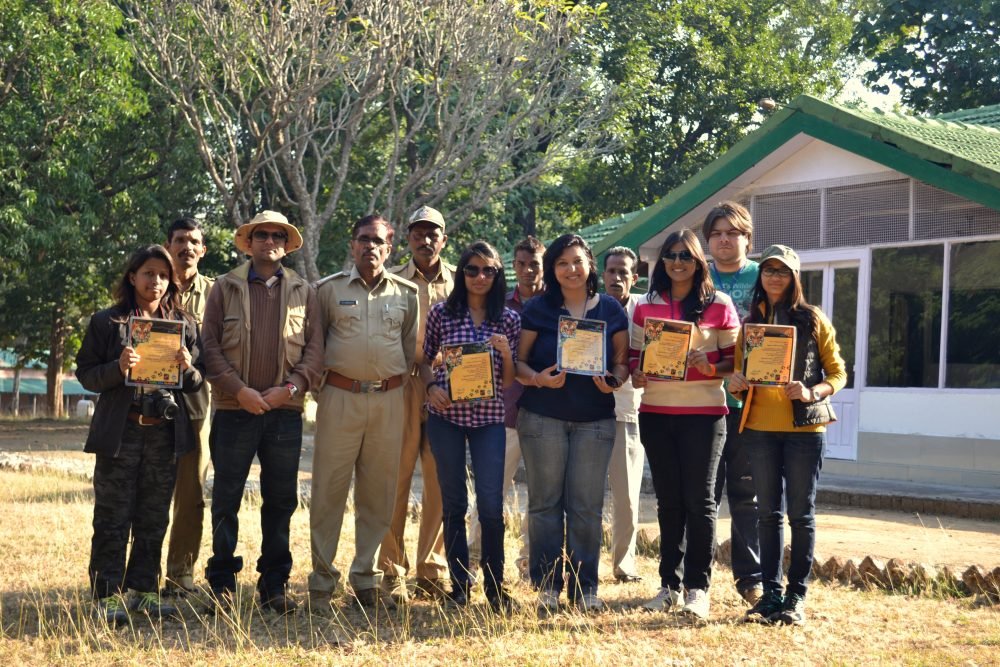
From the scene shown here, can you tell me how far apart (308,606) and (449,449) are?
1.16m

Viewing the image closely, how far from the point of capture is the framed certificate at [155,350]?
18.9 feet

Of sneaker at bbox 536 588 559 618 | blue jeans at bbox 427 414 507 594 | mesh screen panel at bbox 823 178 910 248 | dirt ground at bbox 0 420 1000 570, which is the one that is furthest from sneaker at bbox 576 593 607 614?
mesh screen panel at bbox 823 178 910 248

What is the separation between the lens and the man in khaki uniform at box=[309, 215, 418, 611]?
20.5 ft

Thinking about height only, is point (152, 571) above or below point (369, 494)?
below

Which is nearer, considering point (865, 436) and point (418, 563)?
point (418, 563)

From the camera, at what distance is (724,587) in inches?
271

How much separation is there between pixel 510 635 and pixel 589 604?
0.63 metres

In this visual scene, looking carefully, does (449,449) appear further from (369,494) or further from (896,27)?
(896,27)

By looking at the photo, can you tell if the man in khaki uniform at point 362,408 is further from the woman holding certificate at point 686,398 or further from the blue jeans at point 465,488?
the woman holding certificate at point 686,398

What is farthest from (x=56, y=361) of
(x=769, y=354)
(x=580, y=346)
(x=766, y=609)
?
(x=769, y=354)

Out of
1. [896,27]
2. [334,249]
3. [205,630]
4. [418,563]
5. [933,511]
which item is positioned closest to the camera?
[205,630]

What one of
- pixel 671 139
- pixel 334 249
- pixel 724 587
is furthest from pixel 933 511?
pixel 671 139

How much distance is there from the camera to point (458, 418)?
6.16 metres

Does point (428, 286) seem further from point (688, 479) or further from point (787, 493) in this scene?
point (787, 493)
